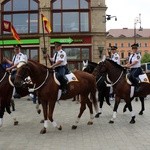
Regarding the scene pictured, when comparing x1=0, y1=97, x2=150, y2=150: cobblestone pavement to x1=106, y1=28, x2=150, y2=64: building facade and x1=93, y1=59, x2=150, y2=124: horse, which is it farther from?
x1=106, y1=28, x2=150, y2=64: building facade

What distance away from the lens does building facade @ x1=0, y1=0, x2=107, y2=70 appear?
36.6 metres

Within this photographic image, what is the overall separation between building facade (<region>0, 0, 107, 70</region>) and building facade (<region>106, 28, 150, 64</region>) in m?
93.0

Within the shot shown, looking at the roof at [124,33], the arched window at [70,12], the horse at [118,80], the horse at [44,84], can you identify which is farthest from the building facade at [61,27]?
the roof at [124,33]

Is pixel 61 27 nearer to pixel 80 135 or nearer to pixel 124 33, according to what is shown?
pixel 80 135

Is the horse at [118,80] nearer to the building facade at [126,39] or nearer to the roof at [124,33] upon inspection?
the building facade at [126,39]

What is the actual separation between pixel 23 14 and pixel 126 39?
318 ft

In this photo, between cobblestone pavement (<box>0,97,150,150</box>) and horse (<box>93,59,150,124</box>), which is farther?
horse (<box>93,59,150,124</box>)

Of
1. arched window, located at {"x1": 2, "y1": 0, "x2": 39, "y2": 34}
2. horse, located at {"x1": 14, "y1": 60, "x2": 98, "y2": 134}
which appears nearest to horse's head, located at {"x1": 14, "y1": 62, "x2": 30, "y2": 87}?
horse, located at {"x1": 14, "y1": 60, "x2": 98, "y2": 134}

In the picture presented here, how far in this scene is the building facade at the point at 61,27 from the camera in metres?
36.6

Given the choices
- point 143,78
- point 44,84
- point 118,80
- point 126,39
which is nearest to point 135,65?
point 143,78

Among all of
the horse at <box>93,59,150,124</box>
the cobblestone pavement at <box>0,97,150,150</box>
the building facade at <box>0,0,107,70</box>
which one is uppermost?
the building facade at <box>0,0,107,70</box>

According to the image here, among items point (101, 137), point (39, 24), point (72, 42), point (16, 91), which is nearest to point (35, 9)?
point (39, 24)

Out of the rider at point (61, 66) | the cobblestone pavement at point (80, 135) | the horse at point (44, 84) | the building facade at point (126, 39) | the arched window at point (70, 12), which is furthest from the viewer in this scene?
the building facade at point (126, 39)

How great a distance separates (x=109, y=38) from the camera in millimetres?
130125
